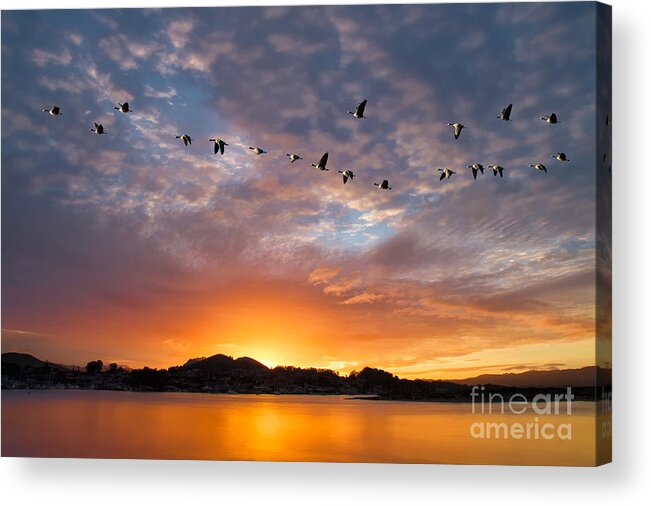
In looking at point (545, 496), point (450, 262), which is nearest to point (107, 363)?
point (450, 262)

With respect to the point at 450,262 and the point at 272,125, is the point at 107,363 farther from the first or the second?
the point at 450,262

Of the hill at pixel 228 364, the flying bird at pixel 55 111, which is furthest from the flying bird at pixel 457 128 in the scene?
the flying bird at pixel 55 111

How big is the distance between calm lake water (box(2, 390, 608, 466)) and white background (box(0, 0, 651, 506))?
0.54 ft

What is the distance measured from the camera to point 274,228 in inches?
404

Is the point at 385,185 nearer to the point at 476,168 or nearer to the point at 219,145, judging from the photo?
the point at 476,168

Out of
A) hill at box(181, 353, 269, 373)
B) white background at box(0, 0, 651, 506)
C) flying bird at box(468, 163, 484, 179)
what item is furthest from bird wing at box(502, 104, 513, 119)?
hill at box(181, 353, 269, 373)

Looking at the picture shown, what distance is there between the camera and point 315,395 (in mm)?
10320

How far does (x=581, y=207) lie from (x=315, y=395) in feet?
11.0

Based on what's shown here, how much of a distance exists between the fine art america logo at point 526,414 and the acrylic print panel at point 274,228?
0.05 meters

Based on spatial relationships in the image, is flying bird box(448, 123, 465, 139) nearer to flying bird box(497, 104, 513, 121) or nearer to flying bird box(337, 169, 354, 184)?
flying bird box(497, 104, 513, 121)

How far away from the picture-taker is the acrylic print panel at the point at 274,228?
978 centimetres

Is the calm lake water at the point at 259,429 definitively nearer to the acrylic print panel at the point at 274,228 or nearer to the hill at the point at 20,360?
the acrylic print panel at the point at 274,228

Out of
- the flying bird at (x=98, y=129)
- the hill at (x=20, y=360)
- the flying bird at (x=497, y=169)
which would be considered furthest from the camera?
the flying bird at (x=98, y=129)

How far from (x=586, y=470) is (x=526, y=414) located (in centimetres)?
76
